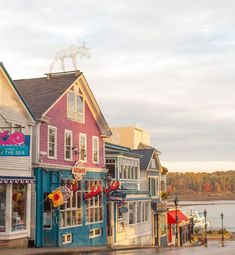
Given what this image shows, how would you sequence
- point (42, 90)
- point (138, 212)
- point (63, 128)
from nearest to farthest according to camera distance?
point (63, 128) → point (42, 90) → point (138, 212)

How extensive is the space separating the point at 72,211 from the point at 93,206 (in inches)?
134

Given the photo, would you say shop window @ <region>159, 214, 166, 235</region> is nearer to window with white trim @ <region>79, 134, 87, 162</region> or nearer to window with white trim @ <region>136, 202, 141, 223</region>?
window with white trim @ <region>136, 202, 141, 223</region>

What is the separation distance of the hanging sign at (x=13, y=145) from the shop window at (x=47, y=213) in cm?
604

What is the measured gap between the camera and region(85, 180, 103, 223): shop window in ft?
116

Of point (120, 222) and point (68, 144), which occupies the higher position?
point (68, 144)

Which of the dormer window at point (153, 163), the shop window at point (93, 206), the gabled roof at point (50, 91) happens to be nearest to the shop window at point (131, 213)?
the shop window at point (93, 206)

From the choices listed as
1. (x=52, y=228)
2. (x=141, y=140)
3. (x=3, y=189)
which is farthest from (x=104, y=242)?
(x=141, y=140)

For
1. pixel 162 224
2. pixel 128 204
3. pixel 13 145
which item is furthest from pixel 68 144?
pixel 162 224

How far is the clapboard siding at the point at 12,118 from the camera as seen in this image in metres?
26.7

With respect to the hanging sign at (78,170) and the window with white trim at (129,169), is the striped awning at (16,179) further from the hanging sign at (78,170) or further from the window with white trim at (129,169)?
the window with white trim at (129,169)

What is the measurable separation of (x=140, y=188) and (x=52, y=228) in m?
18.3

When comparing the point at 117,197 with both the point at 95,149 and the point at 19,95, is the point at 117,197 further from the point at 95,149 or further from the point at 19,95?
the point at 19,95

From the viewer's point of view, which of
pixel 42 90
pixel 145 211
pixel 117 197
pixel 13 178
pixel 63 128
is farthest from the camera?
pixel 145 211

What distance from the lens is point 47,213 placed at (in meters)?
30.1
